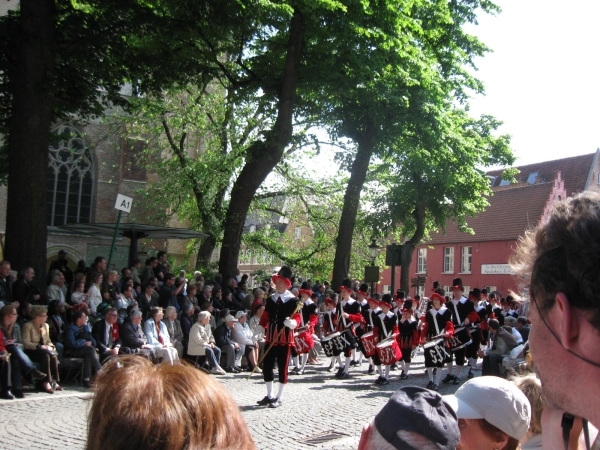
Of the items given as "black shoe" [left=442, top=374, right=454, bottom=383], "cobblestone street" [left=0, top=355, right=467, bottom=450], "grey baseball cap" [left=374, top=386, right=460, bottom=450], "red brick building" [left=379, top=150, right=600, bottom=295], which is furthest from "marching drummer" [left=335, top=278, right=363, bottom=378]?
"red brick building" [left=379, top=150, right=600, bottom=295]

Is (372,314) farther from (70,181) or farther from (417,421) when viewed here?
(70,181)

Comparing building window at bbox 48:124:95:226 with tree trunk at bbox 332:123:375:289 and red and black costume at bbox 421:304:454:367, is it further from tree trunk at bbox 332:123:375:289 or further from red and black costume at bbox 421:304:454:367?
red and black costume at bbox 421:304:454:367

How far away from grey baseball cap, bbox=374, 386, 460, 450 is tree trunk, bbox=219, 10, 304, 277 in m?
17.2

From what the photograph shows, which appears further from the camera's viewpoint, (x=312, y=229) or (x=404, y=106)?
(x=312, y=229)

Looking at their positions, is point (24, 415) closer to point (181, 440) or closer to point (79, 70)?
point (181, 440)

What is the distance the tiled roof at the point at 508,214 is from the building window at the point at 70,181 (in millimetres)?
24838

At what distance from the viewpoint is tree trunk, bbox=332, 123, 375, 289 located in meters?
24.1

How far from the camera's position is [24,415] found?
32.8 feet

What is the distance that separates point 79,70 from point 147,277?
550 cm

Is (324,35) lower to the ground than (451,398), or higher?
higher

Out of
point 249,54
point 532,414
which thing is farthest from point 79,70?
point 532,414

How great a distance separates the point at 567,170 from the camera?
54.5m

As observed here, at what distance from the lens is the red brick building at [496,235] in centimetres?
4881

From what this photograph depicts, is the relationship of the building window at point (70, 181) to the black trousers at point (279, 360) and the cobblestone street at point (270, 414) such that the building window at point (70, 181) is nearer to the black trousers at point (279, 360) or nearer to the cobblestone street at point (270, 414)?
the cobblestone street at point (270, 414)
